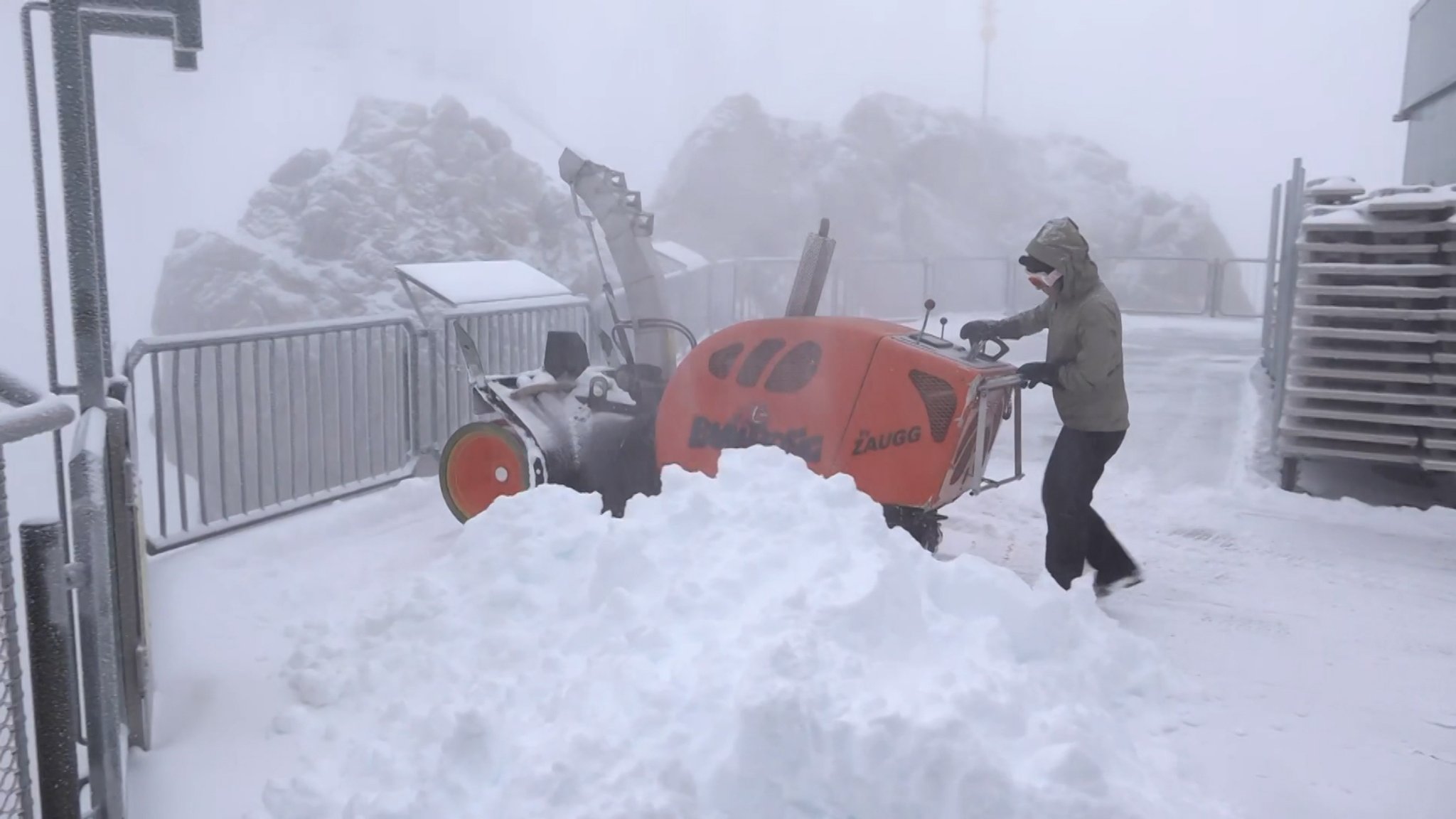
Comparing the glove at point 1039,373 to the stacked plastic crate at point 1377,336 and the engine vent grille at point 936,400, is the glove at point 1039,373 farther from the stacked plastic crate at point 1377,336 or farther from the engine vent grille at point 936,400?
the stacked plastic crate at point 1377,336

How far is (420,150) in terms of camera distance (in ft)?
122

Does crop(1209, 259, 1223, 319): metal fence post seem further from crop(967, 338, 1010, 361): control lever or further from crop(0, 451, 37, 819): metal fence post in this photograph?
crop(0, 451, 37, 819): metal fence post

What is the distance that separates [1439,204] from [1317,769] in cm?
405

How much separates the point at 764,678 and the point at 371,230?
1442 inches

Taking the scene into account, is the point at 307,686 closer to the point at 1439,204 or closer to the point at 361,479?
the point at 361,479

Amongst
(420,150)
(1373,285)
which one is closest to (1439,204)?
(1373,285)

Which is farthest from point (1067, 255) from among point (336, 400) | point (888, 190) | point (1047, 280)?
point (888, 190)

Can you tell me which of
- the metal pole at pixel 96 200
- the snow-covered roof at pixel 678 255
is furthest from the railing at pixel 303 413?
the snow-covered roof at pixel 678 255

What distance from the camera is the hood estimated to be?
4.23 meters

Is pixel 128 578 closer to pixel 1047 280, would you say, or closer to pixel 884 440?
pixel 884 440

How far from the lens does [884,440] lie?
4.35 m

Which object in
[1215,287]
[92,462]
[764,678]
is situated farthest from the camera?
[1215,287]

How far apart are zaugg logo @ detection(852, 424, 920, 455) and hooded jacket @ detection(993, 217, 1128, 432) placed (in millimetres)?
583

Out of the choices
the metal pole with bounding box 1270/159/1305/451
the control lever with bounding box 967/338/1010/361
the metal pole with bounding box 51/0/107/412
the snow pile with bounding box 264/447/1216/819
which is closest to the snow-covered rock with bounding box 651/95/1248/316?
the metal pole with bounding box 1270/159/1305/451
